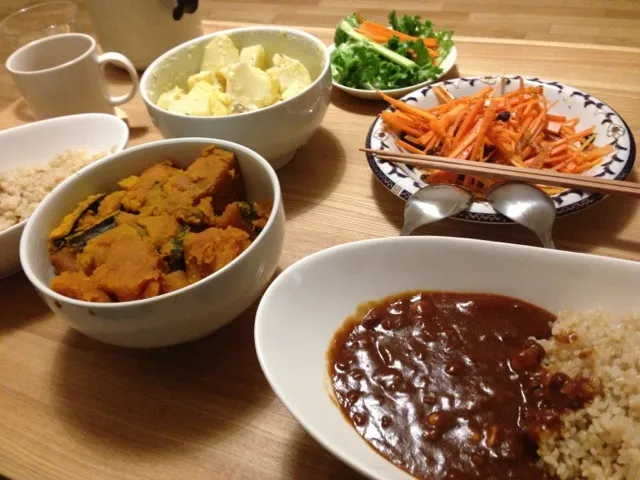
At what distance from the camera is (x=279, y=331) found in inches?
30.9

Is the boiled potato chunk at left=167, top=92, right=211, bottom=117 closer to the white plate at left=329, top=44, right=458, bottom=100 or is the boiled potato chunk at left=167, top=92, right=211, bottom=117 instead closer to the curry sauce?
the white plate at left=329, top=44, right=458, bottom=100

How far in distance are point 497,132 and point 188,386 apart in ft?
2.80

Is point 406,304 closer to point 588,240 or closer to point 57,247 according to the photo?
point 588,240

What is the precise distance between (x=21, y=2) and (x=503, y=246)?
3.26m

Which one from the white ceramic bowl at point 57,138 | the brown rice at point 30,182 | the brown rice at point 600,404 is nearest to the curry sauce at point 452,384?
the brown rice at point 600,404

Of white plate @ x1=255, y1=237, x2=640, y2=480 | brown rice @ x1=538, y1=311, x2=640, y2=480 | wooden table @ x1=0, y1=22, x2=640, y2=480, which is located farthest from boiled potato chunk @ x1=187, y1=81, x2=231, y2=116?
Result: brown rice @ x1=538, y1=311, x2=640, y2=480

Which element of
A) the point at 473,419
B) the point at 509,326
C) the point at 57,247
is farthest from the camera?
the point at 57,247

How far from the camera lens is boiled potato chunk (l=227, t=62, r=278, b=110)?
1.24 m

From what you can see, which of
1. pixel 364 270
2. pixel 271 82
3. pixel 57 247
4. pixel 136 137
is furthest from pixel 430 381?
pixel 136 137

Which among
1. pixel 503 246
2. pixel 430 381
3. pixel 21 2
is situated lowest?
pixel 21 2

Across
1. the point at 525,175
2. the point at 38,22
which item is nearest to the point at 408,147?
the point at 525,175

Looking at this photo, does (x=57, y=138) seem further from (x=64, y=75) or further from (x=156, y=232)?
(x=156, y=232)

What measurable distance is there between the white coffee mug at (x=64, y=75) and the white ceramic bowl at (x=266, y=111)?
0.15 m

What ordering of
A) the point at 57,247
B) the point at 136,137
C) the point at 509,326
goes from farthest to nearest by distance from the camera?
the point at 136,137, the point at 57,247, the point at 509,326
